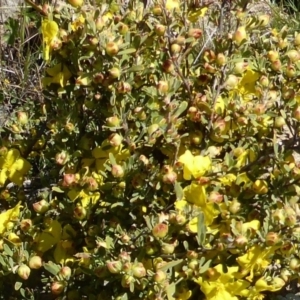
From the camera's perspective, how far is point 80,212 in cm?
165

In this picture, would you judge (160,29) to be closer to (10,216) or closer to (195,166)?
(195,166)

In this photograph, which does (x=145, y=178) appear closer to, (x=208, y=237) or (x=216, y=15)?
(x=208, y=237)

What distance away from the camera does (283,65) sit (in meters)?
1.72

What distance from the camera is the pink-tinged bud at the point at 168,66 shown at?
164cm

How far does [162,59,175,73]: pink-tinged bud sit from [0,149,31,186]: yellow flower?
0.42 meters

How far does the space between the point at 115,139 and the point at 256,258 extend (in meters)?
0.39

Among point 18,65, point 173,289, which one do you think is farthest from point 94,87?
point 18,65

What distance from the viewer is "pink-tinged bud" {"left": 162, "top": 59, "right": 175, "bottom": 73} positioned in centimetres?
164

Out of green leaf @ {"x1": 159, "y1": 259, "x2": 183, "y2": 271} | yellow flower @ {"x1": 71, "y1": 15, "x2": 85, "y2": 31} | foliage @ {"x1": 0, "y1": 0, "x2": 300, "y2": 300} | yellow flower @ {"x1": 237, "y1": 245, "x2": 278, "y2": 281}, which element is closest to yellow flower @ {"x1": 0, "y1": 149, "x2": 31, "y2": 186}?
foliage @ {"x1": 0, "y1": 0, "x2": 300, "y2": 300}

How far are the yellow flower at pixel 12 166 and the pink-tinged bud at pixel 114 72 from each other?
0.37 metres

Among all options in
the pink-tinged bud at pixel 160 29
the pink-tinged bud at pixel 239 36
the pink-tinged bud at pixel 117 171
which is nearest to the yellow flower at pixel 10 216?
the pink-tinged bud at pixel 117 171

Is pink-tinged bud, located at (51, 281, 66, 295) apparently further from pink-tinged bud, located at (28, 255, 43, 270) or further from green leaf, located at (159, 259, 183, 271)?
green leaf, located at (159, 259, 183, 271)

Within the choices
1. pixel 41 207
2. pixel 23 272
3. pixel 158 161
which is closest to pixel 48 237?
pixel 41 207

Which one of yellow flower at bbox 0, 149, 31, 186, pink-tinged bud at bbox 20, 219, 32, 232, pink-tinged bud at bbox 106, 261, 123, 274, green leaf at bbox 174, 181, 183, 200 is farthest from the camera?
yellow flower at bbox 0, 149, 31, 186
